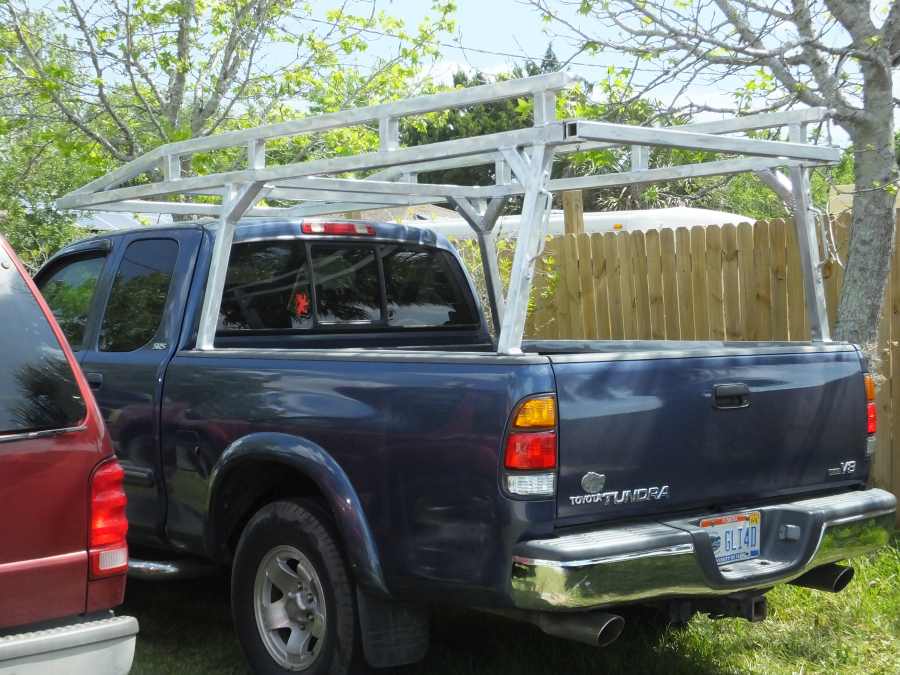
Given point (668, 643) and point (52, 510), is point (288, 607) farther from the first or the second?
point (668, 643)

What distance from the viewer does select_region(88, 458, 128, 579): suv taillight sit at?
130 inches

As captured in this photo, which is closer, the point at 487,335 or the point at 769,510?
the point at 769,510

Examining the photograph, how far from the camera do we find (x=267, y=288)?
216 inches

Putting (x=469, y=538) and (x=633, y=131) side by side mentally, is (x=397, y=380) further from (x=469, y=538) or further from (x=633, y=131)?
(x=633, y=131)

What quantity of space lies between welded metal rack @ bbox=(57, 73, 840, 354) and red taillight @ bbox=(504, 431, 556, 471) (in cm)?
33

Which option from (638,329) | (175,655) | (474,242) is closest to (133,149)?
(474,242)

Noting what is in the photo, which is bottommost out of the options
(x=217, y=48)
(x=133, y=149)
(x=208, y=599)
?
(x=208, y=599)

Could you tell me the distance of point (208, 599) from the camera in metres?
6.17

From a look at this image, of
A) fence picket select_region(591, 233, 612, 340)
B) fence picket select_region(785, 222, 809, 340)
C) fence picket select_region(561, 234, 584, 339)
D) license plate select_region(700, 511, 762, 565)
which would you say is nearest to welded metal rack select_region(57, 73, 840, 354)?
license plate select_region(700, 511, 762, 565)

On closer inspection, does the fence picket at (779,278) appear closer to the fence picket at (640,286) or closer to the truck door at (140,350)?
the fence picket at (640,286)

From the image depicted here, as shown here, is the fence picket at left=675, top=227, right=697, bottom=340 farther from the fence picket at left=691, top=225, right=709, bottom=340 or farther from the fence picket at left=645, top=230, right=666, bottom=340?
the fence picket at left=645, top=230, right=666, bottom=340

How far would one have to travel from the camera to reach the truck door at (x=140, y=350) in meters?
5.12

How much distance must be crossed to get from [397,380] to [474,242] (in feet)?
18.6

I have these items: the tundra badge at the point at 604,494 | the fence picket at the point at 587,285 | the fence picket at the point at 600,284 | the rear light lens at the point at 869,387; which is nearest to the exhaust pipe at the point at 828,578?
the rear light lens at the point at 869,387
